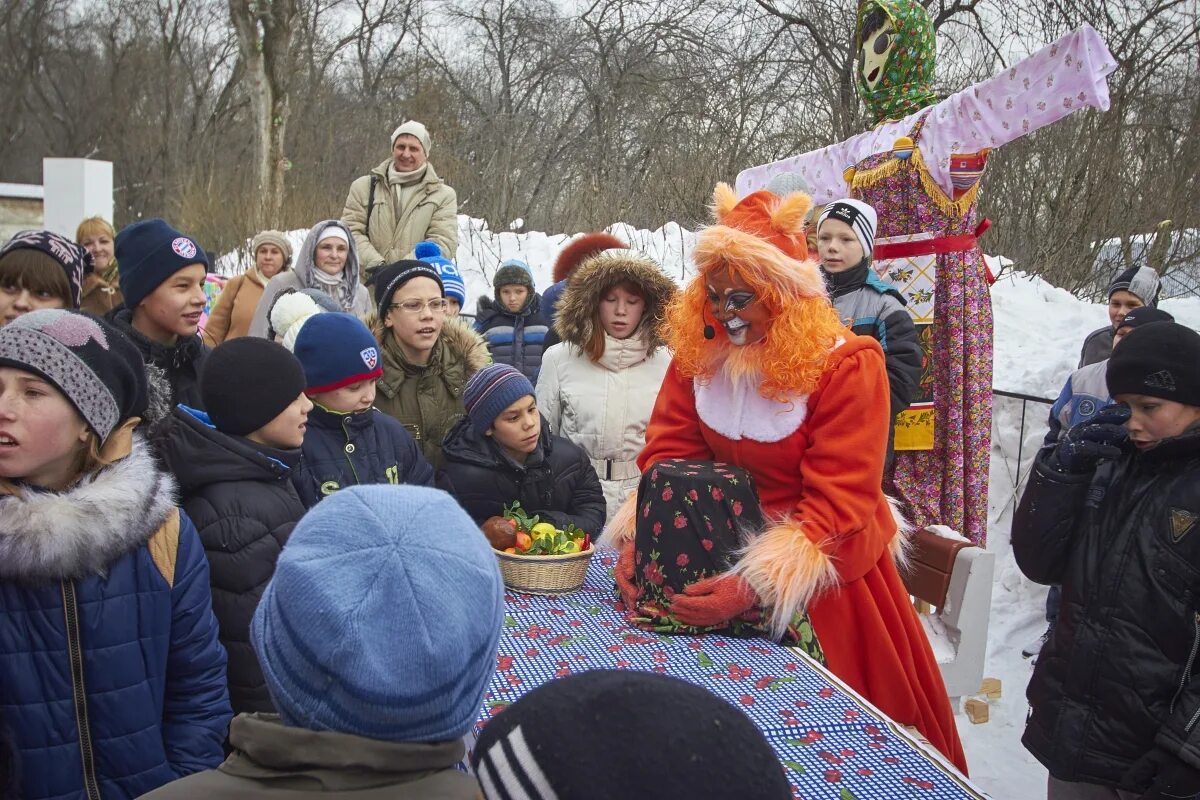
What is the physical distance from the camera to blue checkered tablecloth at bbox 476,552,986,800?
184cm

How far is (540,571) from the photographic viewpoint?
2816mm

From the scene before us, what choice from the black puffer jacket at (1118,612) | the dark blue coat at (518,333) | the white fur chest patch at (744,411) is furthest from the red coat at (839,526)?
the dark blue coat at (518,333)

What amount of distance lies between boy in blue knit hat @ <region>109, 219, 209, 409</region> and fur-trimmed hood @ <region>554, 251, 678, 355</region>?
1.52m

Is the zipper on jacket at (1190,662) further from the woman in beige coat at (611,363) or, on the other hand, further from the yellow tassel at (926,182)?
the yellow tassel at (926,182)

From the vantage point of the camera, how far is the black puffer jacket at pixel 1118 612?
232cm

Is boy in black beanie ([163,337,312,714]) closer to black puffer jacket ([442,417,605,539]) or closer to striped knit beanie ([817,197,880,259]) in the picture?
black puffer jacket ([442,417,605,539])

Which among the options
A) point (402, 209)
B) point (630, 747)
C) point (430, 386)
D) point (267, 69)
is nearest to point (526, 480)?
point (430, 386)

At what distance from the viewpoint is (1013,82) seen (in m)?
4.11

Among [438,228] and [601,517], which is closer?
[601,517]

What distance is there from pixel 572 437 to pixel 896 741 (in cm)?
236

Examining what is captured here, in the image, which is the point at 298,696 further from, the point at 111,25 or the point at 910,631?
the point at 111,25

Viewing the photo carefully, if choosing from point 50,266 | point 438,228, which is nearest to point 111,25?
point 438,228

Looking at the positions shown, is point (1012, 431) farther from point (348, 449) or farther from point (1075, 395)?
point (348, 449)

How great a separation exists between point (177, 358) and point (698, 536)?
1.94 m
